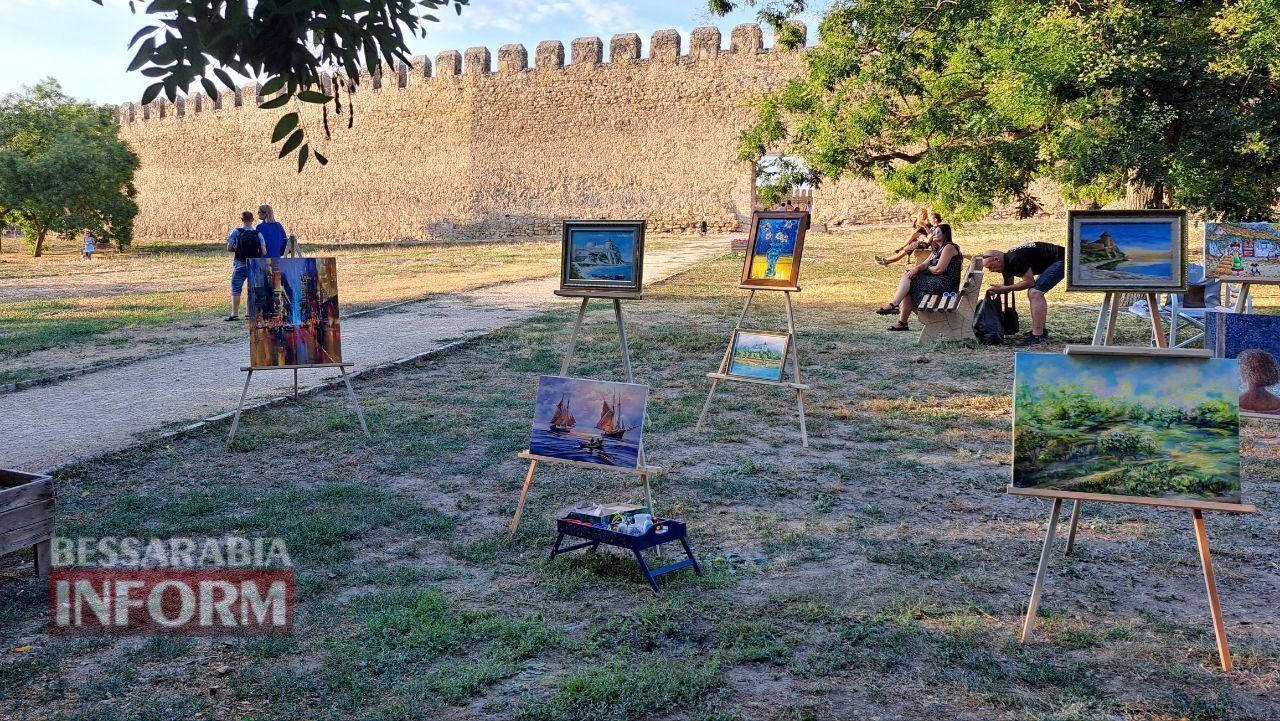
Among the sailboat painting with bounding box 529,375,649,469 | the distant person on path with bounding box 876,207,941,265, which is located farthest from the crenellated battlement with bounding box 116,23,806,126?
the sailboat painting with bounding box 529,375,649,469

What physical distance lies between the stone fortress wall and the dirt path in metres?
18.5

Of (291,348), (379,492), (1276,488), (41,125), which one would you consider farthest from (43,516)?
(41,125)

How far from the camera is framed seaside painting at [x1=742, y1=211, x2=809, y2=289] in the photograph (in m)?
6.19

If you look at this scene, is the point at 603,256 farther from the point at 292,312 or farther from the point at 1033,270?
the point at 1033,270

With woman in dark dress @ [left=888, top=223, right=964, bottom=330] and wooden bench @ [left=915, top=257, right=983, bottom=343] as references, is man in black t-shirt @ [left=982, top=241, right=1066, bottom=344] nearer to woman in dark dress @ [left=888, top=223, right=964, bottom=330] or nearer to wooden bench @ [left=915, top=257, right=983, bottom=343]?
wooden bench @ [left=915, top=257, right=983, bottom=343]

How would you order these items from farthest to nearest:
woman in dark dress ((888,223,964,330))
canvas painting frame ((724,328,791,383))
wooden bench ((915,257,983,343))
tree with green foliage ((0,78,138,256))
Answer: tree with green foliage ((0,78,138,256))
woman in dark dress ((888,223,964,330))
wooden bench ((915,257,983,343))
canvas painting frame ((724,328,791,383))

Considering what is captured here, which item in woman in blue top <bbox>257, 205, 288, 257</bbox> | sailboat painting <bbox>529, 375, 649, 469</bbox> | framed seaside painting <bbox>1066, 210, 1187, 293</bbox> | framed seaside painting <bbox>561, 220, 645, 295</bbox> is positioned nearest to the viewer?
sailboat painting <bbox>529, 375, 649, 469</bbox>

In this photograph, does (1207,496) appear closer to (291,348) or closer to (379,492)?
(379,492)

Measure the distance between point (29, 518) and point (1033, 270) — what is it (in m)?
8.71

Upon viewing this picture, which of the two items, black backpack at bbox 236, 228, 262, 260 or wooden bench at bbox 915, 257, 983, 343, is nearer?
wooden bench at bbox 915, 257, 983, 343

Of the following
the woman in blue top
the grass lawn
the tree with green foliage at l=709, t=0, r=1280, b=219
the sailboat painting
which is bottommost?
the grass lawn

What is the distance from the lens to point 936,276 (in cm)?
968

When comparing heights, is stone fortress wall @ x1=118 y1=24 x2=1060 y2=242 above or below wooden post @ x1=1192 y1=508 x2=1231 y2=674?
above

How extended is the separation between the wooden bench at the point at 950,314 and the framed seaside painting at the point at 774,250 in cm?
363
